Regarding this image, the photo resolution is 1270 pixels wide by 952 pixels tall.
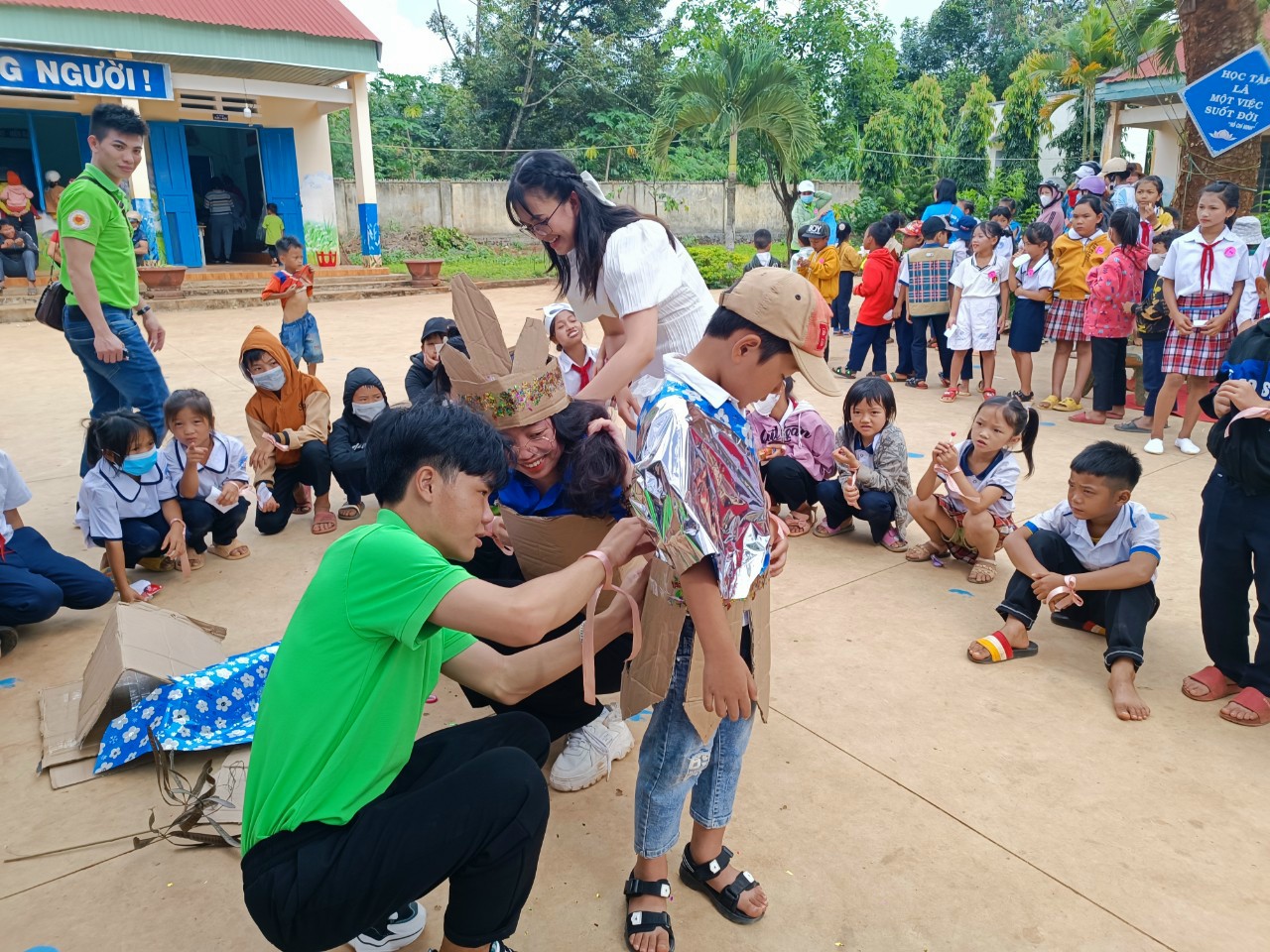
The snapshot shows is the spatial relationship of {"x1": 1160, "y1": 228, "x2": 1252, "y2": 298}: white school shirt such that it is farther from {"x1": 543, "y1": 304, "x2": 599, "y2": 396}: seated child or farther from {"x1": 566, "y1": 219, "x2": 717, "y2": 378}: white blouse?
{"x1": 566, "y1": 219, "x2": 717, "y2": 378}: white blouse

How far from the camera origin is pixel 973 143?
2105 centimetres

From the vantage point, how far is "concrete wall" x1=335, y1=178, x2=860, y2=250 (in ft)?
65.9

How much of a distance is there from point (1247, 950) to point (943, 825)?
27.3 inches

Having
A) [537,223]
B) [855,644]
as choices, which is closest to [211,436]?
[537,223]

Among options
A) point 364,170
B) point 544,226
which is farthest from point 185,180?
point 544,226

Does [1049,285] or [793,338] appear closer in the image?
[793,338]

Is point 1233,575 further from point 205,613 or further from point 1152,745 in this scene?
point 205,613

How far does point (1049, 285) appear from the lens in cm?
725

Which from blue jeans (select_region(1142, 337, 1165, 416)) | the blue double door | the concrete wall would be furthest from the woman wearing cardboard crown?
the concrete wall

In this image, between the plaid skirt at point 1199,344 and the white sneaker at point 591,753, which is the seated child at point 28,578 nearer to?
the white sneaker at point 591,753

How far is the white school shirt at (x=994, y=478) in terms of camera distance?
12.9 ft

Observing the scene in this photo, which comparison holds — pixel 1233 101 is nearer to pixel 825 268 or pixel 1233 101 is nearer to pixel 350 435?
pixel 825 268

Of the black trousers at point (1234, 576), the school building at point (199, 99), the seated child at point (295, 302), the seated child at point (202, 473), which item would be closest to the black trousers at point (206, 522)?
the seated child at point (202, 473)

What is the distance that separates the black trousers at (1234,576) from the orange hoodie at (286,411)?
13.4 ft
